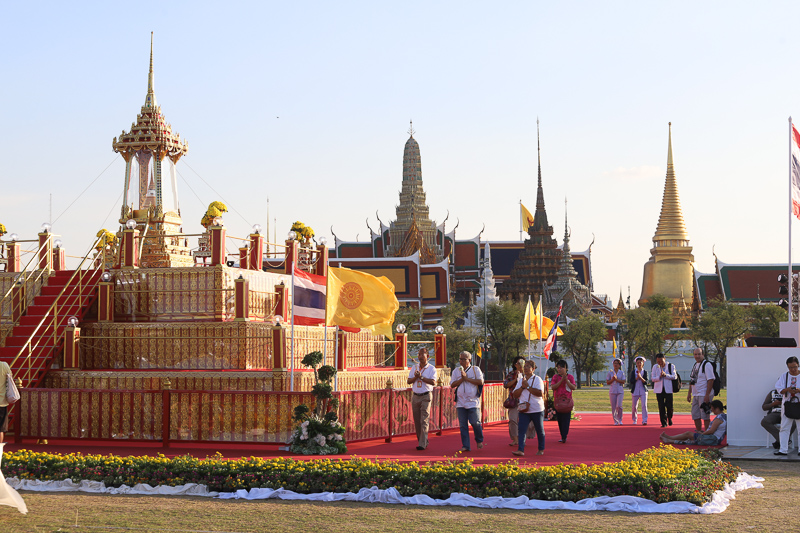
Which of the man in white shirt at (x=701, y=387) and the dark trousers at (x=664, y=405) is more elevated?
the man in white shirt at (x=701, y=387)

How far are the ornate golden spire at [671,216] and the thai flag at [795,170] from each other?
73060 mm

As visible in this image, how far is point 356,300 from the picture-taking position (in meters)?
18.3

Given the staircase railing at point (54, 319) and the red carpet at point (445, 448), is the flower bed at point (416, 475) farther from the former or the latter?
the staircase railing at point (54, 319)

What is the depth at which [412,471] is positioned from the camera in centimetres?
1293

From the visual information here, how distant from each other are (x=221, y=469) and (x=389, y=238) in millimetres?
77905

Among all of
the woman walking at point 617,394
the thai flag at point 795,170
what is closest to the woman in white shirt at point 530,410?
the woman walking at point 617,394

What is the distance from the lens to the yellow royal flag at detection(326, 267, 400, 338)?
711 inches

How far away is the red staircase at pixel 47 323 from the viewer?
1981 cm

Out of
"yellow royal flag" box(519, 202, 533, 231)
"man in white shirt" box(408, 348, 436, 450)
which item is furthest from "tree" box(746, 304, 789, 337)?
"man in white shirt" box(408, 348, 436, 450)

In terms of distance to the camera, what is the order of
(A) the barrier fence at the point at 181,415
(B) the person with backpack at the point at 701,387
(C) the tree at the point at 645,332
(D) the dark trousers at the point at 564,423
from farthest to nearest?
(C) the tree at the point at 645,332, (B) the person with backpack at the point at 701,387, (D) the dark trousers at the point at 564,423, (A) the barrier fence at the point at 181,415

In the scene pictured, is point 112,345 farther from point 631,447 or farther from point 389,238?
point 389,238

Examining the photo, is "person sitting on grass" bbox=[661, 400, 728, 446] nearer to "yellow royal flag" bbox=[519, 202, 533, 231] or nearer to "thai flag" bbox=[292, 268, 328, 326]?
"thai flag" bbox=[292, 268, 328, 326]

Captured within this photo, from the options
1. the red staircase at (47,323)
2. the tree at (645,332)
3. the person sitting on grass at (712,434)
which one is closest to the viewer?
the person sitting on grass at (712,434)

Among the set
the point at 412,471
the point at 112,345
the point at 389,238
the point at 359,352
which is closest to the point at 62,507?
the point at 412,471
